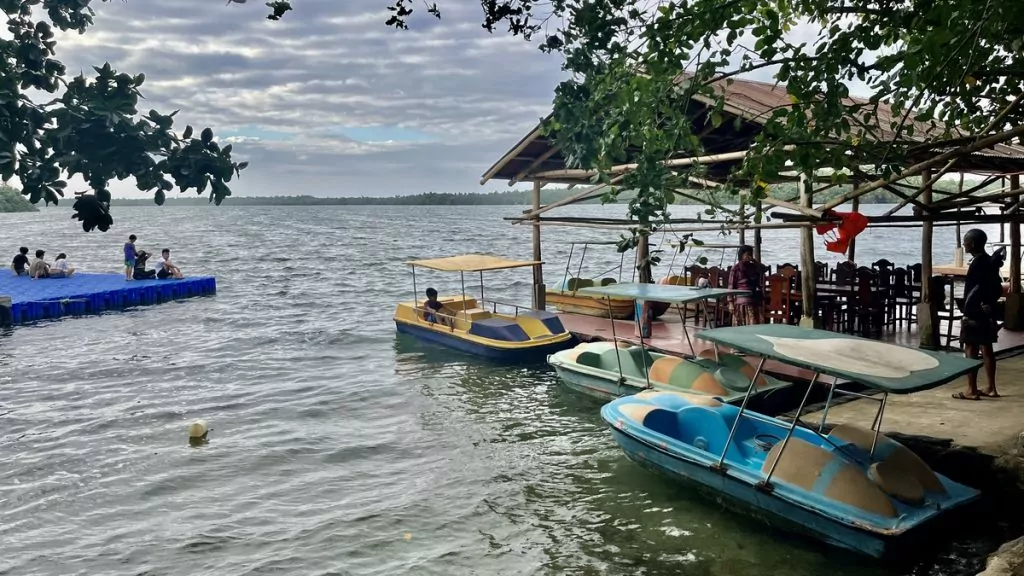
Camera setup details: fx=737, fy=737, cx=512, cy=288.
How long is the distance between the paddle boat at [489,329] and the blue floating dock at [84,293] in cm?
1214

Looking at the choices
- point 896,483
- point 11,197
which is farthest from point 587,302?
point 11,197

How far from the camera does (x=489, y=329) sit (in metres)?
16.1

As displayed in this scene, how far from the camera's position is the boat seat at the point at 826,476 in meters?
6.57

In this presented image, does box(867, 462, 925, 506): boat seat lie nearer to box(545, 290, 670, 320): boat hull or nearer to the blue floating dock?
box(545, 290, 670, 320): boat hull

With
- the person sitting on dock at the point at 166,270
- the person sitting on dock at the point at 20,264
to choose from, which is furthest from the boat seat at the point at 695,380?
the person sitting on dock at the point at 20,264

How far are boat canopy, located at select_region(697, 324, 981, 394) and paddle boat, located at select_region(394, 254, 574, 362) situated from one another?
Answer: 8.16 metres

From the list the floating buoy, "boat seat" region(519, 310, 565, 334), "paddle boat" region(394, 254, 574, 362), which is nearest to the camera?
the floating buoy

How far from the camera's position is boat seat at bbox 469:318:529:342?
15773mm

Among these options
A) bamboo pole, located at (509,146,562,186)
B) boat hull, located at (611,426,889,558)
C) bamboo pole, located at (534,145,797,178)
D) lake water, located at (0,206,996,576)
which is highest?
bamboo pole, located at (509,146,562,186)

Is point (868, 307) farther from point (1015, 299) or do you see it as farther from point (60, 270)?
point (60, 270)

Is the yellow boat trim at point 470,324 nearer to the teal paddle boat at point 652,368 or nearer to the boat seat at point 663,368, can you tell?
the teal paddle boat at point 652,368

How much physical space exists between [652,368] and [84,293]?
20438 mm

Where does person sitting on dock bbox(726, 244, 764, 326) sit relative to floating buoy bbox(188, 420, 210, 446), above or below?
above

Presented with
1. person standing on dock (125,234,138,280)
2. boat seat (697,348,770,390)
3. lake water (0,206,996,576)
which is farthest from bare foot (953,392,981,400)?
person standing on dock (125,234,138,280)
